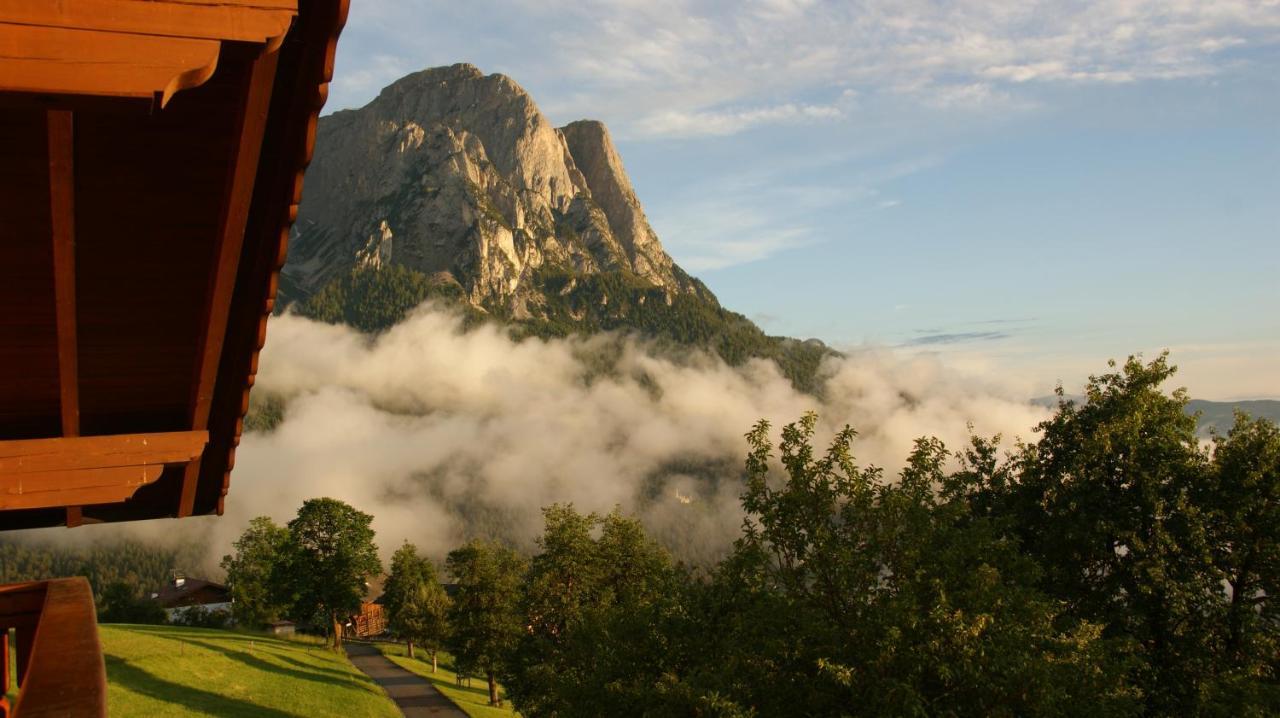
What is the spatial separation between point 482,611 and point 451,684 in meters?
20.8

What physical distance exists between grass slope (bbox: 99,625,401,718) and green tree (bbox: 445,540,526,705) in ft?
21.8

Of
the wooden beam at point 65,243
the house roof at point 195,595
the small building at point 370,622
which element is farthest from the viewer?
the small building at point 370,622

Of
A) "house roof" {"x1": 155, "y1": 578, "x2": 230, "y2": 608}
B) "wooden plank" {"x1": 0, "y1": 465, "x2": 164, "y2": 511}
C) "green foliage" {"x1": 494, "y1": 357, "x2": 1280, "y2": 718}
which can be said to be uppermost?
"wooden plank" {"x1": 0, "y1": 465, "x2": 164, "y2": 511}

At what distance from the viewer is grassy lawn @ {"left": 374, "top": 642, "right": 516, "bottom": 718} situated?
64750 mm

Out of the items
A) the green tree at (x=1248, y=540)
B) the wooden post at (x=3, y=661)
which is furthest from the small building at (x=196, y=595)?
the wooden post at (x=3, y=661)

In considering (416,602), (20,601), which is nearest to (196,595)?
(416,602)

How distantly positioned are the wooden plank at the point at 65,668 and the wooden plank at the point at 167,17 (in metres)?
2.78

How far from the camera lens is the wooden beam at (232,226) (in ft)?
16.8

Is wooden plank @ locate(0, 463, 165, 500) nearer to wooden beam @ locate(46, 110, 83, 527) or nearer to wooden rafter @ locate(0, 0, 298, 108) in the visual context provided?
wooden beam @ locate(46, 110, 83, 527)

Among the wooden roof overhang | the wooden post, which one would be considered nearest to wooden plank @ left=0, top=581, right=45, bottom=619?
the wooden post

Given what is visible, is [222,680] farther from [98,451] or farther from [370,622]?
[370,622]

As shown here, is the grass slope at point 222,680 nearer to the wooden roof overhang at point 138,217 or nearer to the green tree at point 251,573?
the green tree at point 251,573

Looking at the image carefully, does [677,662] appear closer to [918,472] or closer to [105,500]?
[918,472]

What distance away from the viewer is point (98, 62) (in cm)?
351
